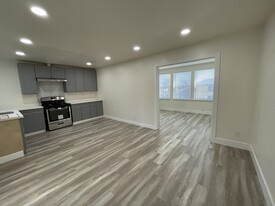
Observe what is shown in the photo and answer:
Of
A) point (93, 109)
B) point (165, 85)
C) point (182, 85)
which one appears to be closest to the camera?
point (93, 109)

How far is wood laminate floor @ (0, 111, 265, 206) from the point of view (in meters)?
1.60

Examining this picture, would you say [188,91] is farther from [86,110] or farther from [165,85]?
[86,110]

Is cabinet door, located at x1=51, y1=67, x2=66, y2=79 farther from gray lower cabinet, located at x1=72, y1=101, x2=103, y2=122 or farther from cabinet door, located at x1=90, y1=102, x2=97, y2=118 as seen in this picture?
cabinet door, located at x1=90, y1=102, x2=97, y2=118

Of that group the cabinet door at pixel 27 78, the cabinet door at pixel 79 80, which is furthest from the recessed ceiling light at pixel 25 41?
the cabinet door at pixel 79 80

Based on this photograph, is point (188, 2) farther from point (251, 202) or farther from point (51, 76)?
point (51, 76)

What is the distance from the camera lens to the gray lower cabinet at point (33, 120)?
3.83 m

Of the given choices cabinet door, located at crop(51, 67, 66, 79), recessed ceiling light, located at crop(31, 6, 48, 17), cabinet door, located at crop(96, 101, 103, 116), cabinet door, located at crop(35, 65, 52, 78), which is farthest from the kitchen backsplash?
recessed ceiling light, located at crop(31, 6, 48, 17)

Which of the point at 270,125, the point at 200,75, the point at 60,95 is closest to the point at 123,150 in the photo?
the point at 270,125

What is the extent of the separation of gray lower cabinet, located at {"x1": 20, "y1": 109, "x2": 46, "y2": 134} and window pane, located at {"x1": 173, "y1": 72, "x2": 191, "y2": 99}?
6.07m

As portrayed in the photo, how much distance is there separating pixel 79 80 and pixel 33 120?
224cm

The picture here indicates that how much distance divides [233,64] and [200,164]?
6.99 feet

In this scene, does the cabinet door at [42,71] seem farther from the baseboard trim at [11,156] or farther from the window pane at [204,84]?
the window pane at [204,84]

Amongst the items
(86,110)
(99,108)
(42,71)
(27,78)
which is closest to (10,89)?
(27,78)

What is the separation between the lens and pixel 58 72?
4711mm
